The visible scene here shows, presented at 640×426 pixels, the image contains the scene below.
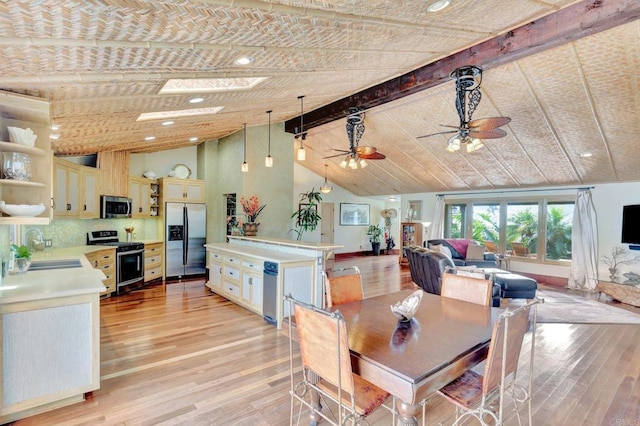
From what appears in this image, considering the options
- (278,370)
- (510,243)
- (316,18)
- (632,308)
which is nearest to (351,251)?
(510,243)

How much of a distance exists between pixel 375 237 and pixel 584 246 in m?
6.55

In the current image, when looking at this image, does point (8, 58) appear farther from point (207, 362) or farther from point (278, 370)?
point (278, 370)

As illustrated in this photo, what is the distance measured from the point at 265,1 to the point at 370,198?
1114 cm

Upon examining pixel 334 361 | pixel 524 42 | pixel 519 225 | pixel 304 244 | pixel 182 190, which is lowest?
pixel 334 361

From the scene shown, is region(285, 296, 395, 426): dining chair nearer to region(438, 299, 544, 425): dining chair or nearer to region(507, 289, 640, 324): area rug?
region(438, 299, 544, 425): dining chair

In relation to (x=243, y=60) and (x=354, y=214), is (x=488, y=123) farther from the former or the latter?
(x=354, y=214)

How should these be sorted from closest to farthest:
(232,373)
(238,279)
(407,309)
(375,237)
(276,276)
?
(407,309)
(232,373)
(276,276)
(238,279)
(375,237)


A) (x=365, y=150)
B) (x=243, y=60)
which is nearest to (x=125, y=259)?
(x=365, y=150)

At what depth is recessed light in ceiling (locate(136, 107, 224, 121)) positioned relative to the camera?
3758 millimetres

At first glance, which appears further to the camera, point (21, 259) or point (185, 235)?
point (185, 235)

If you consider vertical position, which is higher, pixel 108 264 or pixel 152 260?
pixel 108 264

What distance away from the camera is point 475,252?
24.3 feet

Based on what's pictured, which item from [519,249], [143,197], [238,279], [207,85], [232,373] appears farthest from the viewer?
[519,249]

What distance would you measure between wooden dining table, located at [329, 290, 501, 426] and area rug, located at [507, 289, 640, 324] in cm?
340
